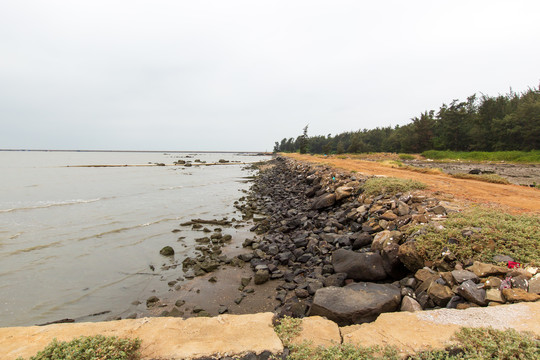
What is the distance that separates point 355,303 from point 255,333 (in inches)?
67.9

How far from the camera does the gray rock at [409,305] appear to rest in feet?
11.9

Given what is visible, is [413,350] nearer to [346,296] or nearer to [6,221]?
[346,296]

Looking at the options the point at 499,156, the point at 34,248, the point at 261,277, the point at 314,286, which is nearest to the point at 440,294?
the point at 314,286

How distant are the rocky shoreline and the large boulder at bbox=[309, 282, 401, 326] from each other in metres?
0.01

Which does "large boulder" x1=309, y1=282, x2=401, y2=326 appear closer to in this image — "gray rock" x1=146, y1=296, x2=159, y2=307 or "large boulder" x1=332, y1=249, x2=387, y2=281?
"large boulder" x1=332, y1=249, x2=387, y2=281

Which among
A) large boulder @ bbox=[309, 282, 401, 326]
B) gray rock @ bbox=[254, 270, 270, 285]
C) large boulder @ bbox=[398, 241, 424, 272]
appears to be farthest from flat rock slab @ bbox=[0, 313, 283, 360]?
large boulder @ bbox=[398, 241, 424, 272]

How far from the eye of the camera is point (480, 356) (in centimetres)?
219

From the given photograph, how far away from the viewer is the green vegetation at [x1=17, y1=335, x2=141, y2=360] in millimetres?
2426

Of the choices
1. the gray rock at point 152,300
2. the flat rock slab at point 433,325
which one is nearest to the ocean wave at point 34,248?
the gray rock at point 152,300

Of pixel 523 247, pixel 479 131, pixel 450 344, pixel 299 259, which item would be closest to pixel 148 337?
pixel 450 344

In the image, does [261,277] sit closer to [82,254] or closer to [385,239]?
[385,239]

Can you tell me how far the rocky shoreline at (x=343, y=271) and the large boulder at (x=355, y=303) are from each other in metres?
0.01

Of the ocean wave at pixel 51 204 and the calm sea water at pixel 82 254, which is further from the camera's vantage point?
the ocean wave at pixel 51 204

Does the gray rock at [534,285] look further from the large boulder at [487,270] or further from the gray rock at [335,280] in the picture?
the gray rock at [335,280]
